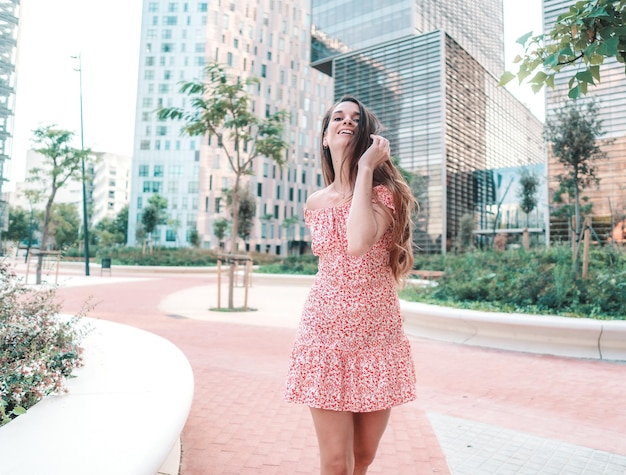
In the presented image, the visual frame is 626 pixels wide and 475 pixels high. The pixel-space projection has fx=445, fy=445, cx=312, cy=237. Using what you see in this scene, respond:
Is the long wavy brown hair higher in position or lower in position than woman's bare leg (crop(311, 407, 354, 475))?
higher

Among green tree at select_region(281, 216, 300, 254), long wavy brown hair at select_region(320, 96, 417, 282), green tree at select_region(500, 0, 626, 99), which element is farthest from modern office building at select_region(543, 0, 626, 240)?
green tree at select_region(281, 216, 300, 254)

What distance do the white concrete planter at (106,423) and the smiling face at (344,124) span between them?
1465 mm

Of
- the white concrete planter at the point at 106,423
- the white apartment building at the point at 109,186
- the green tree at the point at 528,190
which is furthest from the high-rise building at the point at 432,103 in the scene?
the white apartment building at the point at 109,186

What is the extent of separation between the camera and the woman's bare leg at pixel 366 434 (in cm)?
174

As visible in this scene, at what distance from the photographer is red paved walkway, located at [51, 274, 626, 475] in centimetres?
304

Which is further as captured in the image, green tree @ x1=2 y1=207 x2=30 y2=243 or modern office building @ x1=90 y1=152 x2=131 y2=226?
modern office building @ x1=90 y1=152 x2=131 y2=226

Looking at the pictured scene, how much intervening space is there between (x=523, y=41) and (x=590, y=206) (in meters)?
29.8

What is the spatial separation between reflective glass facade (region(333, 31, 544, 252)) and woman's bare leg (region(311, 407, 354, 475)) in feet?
119

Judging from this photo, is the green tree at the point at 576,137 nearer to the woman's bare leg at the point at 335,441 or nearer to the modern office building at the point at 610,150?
the modern office building at the point at 610,150

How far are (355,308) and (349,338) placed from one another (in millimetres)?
114

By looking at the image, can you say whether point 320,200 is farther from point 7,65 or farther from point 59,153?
point 59,153

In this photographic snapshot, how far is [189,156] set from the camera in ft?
211

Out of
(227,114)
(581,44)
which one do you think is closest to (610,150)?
(227,114)

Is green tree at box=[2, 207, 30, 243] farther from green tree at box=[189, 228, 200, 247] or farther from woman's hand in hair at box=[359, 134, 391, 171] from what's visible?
woman's hand in hair at box=[359, 134, 391, 171]
